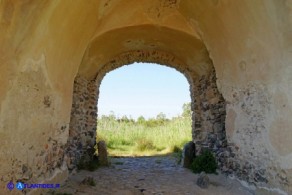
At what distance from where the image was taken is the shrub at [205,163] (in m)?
5.69

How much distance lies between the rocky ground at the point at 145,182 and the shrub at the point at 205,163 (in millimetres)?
179

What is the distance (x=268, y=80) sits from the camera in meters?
3.83

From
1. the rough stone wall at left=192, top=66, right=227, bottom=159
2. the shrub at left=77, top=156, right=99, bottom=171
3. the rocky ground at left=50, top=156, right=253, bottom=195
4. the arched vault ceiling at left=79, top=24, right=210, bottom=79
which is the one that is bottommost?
the rocky ground at left=50, top=156, right=253, bottom=195

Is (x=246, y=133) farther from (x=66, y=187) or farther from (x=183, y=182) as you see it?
(x=66, y=187)

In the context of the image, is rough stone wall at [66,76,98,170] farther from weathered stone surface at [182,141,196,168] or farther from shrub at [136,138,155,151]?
shrub at [136,138,155,151]

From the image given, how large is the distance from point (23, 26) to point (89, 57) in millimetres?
3365

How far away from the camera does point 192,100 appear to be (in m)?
7.19

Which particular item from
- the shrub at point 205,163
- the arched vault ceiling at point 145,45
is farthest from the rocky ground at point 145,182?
the arched vault ceiling at point 145,45

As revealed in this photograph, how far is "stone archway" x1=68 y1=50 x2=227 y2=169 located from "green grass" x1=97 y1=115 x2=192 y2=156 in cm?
254

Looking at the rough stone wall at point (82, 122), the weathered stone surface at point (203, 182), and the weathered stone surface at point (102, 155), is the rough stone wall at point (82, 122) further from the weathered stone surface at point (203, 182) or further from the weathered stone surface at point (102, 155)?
the weathered stone surface at point (203, 182)

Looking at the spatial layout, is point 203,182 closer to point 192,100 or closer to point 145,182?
point 145,182

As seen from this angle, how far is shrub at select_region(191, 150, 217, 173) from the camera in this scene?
224 inches

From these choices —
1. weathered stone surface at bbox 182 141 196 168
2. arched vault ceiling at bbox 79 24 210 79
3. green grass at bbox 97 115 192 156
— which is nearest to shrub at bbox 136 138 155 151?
green grass at bbox 97 115 192 156

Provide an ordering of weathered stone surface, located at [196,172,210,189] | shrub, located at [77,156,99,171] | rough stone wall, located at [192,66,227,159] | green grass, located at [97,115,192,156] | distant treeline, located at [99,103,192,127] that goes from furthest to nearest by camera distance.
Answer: distant treeline, located at [99,103,192,127] < green grass, located at [97,115,192,156] < shrub, located at [77,156,99,171] < rough stone wall, located at [192,66,227,159] < weathered stone surface, located at [196,172,210,189]
